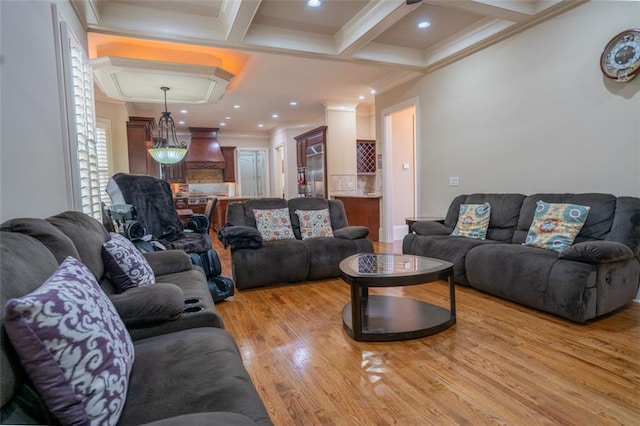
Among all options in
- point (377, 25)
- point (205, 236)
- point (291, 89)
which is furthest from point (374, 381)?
point (291, 89)

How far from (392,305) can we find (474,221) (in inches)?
64.8

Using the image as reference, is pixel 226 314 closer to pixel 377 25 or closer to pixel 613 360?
pixel 613 360

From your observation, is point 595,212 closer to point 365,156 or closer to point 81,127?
point 81,127

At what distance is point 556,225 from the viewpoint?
3.07m

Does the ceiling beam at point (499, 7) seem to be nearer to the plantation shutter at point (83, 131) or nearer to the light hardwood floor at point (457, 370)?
the light hardwood floor at point (457, 370)

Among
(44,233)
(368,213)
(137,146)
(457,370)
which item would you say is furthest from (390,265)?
(137,146)

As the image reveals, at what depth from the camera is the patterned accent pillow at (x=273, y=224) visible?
4.00 m

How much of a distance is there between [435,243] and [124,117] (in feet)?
19.7

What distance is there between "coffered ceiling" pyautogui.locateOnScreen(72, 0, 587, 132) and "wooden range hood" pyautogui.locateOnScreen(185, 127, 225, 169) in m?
3.71

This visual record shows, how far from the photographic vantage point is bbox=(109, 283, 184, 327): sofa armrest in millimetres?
1456

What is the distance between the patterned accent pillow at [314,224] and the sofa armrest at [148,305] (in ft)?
8.57

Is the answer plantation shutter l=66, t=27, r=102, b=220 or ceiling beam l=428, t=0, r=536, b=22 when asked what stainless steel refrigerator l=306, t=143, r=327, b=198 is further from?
plantation shutter l=66, t=27, r=102, b=220

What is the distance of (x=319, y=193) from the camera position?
25.1 feet

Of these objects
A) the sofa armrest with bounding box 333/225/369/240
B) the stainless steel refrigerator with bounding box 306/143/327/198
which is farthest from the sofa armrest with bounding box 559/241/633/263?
the stainless steel refrigerator with bounding box 306/143/327/198
